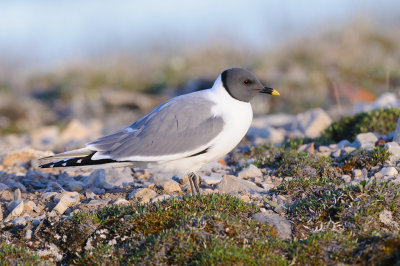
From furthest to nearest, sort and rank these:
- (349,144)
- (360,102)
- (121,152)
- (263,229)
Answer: (360,102) → (349,144) → (121,152) → (263,229)

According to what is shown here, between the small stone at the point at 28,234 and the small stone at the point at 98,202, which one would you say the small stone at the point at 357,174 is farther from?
the small stone at the point at 28,234

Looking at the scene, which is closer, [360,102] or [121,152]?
[121,152]

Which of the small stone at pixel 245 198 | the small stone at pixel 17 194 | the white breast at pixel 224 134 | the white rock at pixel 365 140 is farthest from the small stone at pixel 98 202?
the white rock at pixel 365 140

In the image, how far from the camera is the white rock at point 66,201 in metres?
5.60

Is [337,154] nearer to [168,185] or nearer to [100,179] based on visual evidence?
[168,185]

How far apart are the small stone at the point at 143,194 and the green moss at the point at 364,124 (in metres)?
3.89

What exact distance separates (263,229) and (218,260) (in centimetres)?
83

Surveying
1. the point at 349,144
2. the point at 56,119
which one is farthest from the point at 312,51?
the point at 349,144

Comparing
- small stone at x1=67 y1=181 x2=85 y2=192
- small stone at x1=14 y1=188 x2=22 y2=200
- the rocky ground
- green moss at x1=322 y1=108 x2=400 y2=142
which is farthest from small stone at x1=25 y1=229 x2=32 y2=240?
green moss at x1=322 y1=108 x2=400 y2=142

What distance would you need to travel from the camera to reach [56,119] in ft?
50.4

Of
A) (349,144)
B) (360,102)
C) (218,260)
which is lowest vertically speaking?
(360,102)

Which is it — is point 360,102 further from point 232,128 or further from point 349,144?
point 232,128

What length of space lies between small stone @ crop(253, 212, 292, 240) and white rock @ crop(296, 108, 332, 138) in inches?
170

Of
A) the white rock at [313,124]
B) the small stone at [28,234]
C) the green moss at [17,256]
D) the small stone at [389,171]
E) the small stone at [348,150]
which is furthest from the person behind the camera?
the white rock at [313,124]
